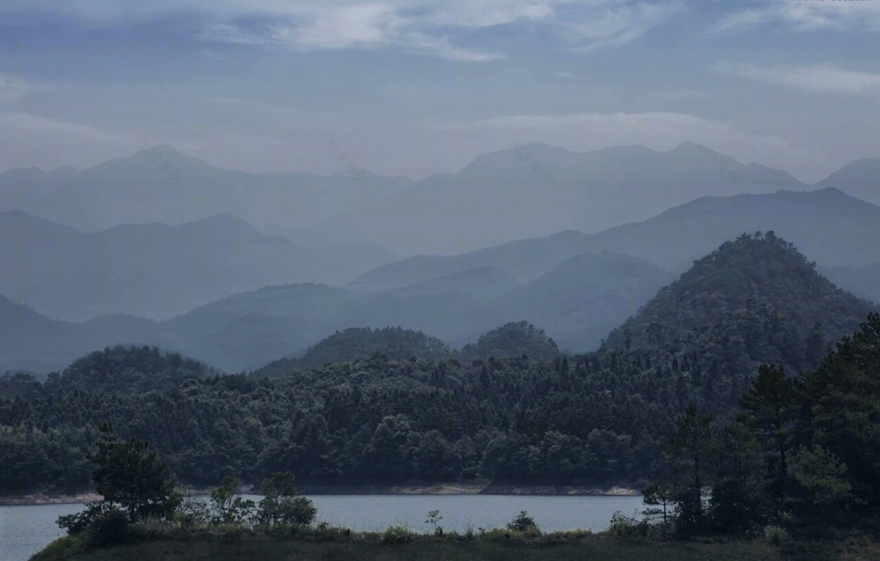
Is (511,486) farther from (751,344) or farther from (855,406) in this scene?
(855,406)

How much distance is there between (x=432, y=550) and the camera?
5925 cm

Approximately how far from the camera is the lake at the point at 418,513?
83.1 m

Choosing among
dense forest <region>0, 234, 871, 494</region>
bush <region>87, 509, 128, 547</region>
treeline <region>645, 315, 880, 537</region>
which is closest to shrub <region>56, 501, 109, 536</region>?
bush <region>87, 509, 128, 547</region>

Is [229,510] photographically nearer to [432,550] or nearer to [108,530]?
[108,530]

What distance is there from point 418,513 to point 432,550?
44.2m

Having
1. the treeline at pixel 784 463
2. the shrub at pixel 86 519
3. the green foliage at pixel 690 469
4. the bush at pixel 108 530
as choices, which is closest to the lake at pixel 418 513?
the shrub at pixel 86 519

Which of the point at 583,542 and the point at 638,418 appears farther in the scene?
the point at 638,418

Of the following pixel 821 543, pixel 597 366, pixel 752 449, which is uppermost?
pixel 597 366

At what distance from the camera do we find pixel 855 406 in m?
68.1

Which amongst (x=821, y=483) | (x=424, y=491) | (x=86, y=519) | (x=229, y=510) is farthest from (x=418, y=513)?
(x=821, y=483)

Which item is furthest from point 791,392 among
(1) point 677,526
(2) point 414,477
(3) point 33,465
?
(3) point 33,465

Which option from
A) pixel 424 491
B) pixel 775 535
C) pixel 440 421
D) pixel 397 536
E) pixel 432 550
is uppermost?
pixel 440 421

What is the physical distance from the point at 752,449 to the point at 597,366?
385 ft

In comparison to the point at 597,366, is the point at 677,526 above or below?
below
